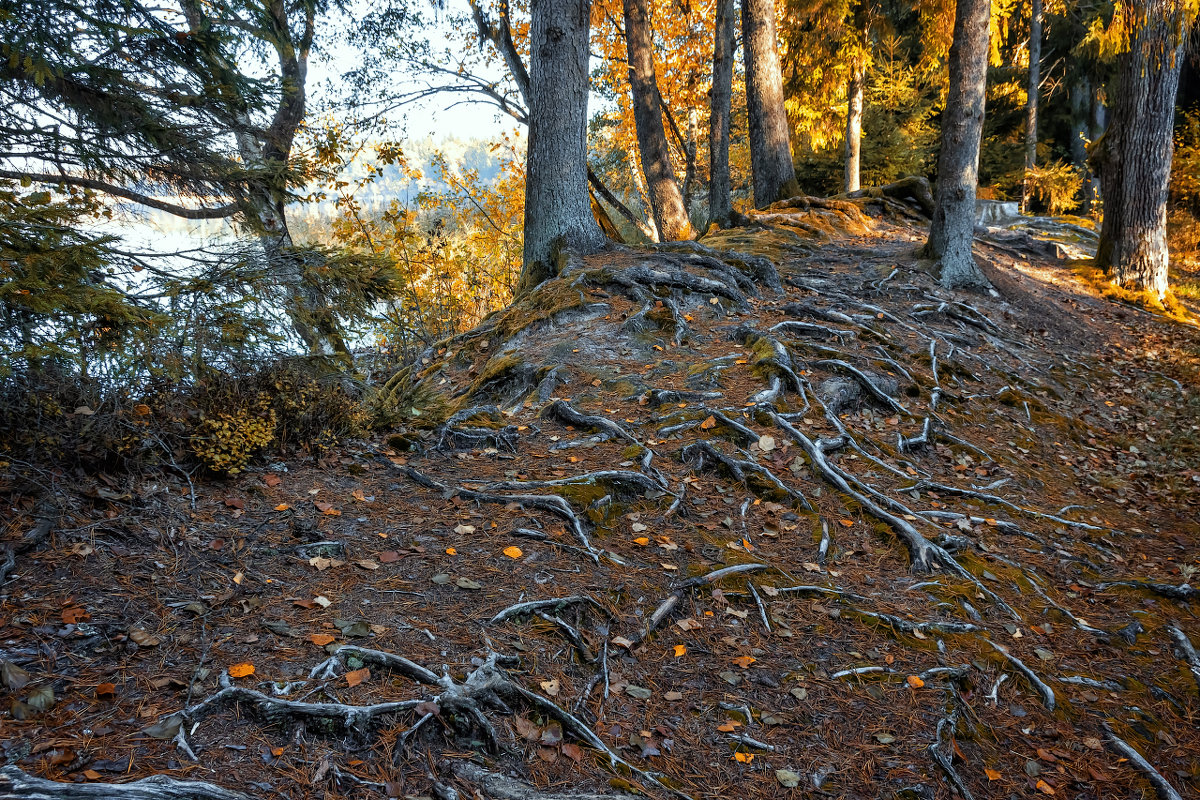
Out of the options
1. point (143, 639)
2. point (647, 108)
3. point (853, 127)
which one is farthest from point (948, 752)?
point (853, 127)

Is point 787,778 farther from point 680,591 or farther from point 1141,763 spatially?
point 1141,763

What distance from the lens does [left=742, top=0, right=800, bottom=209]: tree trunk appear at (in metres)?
12.9

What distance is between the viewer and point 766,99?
13.0 meters

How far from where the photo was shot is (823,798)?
8.73 ft

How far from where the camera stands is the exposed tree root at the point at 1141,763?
9.30 feet

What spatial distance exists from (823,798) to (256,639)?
7.95ft

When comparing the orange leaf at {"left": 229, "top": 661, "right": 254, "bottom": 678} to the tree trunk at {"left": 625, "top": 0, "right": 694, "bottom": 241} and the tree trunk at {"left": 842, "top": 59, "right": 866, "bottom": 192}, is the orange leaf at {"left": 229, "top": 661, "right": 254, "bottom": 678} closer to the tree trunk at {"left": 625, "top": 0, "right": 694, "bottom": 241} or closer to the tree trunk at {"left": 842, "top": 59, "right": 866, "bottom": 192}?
the tree trunk at {"left": 625, "top": 0, "right": 694, "bottom": 241}

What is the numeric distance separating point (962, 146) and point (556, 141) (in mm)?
5517

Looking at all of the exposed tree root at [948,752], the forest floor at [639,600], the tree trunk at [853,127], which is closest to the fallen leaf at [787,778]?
the forest floor at [639,600]

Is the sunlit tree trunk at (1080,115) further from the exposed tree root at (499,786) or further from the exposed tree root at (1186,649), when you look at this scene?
the exposed tree root at (499,786)

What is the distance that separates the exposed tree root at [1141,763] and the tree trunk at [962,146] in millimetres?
7534

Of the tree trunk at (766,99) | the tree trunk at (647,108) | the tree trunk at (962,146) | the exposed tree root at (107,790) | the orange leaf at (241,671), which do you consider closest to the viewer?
the exposed tree root at (107,790)

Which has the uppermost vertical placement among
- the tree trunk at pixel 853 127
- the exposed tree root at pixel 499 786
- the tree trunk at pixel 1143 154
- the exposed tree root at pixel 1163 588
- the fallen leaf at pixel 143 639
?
the tree trunk at pixel 853 127

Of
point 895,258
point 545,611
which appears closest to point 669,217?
point 895,258
